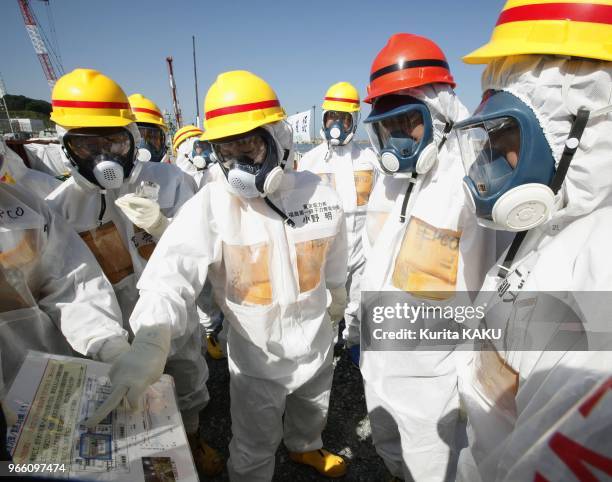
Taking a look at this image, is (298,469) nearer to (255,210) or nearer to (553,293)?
(255,210)

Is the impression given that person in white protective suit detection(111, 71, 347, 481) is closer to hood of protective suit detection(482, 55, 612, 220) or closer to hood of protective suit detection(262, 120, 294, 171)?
hood of protective suit detection(262, 120, 294, 171)

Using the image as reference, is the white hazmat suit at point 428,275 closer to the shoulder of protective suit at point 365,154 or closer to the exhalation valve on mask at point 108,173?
the exhalation valve on mask at point 108,173

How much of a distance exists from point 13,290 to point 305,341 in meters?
1.50

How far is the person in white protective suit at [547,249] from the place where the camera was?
0.75 m

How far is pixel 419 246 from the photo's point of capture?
1.84 metres

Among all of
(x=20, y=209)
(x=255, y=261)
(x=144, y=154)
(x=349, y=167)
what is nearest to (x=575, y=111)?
(x=255, y=261)

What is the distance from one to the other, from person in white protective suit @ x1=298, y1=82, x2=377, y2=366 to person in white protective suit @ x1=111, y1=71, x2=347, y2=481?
1982mm

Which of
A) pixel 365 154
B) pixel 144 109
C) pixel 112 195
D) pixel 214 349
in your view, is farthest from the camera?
pixel 365 154

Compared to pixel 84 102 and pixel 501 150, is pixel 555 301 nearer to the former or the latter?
pixel 501 150

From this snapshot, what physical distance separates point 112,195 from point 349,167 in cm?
298

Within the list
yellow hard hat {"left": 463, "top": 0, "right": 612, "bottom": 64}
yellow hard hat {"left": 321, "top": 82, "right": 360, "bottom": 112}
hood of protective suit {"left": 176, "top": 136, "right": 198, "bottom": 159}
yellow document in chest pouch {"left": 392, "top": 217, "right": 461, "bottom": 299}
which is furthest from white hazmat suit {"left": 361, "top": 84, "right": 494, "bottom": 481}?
hood of protective suit {"left": 176, "top": 136, "right": 198, "bottom": 159}

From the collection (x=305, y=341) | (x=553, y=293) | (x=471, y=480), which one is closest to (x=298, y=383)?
(x=305, y=341)

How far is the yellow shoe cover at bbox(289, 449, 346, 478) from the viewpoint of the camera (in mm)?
2472

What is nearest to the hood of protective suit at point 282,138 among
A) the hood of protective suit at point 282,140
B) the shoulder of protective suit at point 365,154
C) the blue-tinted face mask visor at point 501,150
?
the hood of protective suit at point 282,140
